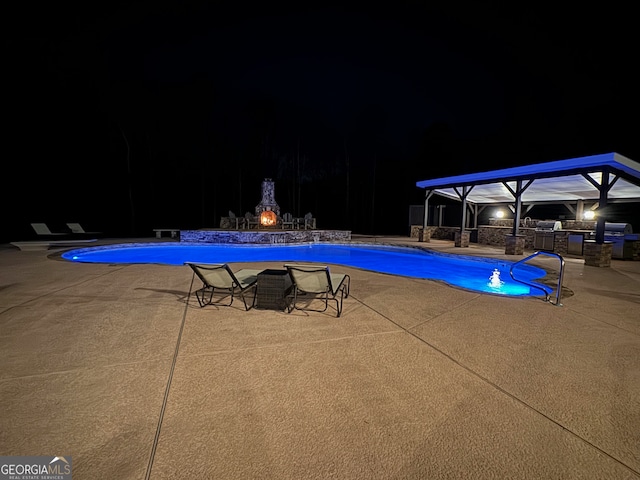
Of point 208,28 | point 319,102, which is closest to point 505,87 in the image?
point 319,102

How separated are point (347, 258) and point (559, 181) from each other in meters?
8.76

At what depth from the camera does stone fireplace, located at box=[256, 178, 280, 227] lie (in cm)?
1841

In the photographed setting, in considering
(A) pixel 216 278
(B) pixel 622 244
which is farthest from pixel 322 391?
(B) pixel 622 244

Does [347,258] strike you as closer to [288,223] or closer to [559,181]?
[288,223]

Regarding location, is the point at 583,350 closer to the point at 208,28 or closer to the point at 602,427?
the point at 602,427

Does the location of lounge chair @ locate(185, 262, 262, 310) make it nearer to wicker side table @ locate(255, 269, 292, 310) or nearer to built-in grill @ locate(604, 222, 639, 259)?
wicker side table @ locate(255, 269, 292, 310)

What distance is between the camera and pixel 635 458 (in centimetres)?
169

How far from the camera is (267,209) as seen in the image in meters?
18.8

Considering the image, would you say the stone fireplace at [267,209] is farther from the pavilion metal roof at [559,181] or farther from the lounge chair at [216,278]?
the lounge chair at [216,278]

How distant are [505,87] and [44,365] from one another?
4265 centimetres

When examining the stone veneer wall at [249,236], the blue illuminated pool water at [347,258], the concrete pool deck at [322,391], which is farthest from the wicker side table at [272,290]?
the stone veneer wall at [249,236]

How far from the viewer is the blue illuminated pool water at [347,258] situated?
8.79 meters

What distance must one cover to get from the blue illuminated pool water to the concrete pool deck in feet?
14.3

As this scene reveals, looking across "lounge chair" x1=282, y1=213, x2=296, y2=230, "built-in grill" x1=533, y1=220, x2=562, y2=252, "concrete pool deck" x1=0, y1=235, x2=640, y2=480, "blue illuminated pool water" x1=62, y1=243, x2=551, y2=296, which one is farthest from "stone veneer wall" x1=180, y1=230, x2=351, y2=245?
"built-in grill" x1=533, y1=220, x2=562, y2=252
